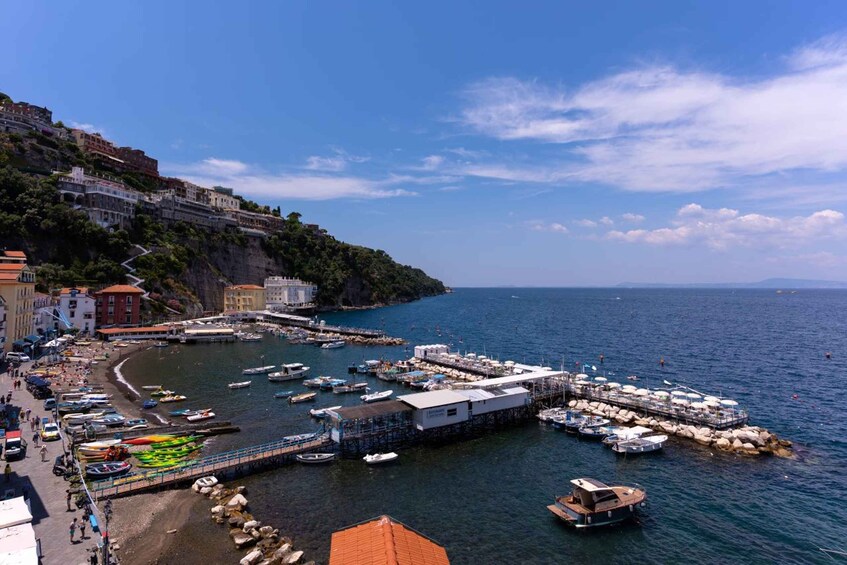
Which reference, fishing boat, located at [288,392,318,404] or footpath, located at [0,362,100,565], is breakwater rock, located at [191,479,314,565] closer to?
footpath, located at [0,362,100,565]

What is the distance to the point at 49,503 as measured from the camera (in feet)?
85.1

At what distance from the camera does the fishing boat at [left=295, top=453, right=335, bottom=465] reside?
36.3 m

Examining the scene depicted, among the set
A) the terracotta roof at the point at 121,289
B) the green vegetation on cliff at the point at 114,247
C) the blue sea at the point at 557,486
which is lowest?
the blue sea at the point at 557,486

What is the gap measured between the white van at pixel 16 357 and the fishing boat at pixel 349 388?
39.8m

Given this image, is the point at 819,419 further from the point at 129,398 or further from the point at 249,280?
the point at 249,280

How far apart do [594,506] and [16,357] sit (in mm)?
69485

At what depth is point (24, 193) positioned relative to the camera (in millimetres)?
102250

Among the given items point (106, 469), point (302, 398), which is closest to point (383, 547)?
point (106, 469)

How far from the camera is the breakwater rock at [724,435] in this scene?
128 ft

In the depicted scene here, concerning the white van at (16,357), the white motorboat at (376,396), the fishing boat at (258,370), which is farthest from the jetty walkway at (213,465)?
the white van at (16,357)

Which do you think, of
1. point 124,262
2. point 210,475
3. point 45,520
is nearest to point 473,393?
point 210,475

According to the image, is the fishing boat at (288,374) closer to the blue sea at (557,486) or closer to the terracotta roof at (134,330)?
the blue sea at (557,486)

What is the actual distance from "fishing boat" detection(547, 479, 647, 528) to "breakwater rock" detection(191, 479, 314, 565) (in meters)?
15.3

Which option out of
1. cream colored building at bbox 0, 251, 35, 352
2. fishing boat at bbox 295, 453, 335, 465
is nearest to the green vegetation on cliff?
cream colored building at bbox 0, 251, 35, 352
